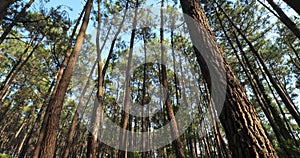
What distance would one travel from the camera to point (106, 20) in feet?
38.4

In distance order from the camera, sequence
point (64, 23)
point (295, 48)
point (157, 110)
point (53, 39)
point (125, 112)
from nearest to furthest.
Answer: point (125, 112) < point (64, 23) < point (53, 39) < point (295, 48) < point (157, 110)

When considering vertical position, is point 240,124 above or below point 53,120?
below

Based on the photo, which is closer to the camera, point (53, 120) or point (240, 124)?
point (240, 124)

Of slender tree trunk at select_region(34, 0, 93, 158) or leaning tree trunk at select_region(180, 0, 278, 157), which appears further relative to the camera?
slender tree trunk at select_region(34, 0, 93, 158)

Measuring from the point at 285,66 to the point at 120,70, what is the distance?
14.0m

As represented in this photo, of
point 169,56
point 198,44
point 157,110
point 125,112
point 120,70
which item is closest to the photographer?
point 198,44

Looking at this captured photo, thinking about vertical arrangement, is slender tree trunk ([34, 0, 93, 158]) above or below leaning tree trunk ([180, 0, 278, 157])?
above

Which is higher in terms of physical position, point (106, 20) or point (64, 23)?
point (106, 20)

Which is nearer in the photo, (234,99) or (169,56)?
(234,99)

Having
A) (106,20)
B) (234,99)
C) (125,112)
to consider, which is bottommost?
(234,99)

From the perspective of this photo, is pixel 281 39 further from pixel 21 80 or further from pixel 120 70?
pixel 21 80

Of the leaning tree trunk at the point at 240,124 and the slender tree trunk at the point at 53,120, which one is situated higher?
the slender tree trunk at the point at 53,120

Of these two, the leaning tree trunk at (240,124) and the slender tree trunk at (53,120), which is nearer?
the leaning tree trunk at (240,124)

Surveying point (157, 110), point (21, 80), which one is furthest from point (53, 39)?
point (157, 110)
